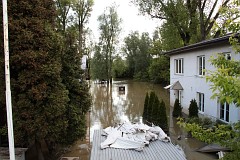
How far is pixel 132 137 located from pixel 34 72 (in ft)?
12.4

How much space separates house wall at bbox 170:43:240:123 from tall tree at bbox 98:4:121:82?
24.4 metres

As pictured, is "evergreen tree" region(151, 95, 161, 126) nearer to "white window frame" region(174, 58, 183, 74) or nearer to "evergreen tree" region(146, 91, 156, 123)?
"evergreen tree" region(146, 91, 156, 123)

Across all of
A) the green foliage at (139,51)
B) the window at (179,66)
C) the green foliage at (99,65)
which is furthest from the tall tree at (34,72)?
the green foliage at (139,51)

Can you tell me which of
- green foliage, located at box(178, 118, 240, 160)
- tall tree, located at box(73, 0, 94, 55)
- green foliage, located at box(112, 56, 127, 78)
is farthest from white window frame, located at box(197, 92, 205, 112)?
green foliage, located at box(112, 56, 127, 78)

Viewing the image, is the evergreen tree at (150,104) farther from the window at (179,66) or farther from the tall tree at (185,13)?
the tall tree at (185,13)

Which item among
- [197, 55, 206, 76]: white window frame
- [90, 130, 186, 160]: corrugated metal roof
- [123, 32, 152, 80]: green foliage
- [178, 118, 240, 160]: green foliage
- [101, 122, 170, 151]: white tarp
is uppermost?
[123, 32, 152, 80]: green foliage

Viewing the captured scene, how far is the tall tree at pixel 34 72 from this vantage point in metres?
6.92

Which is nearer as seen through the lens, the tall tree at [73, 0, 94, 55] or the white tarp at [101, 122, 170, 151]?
the white tarp at [101, 122, 170, 151]

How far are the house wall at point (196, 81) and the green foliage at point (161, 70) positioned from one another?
59.6 ft

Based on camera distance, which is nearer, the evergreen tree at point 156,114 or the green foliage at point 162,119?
the green foliage at point 162,119

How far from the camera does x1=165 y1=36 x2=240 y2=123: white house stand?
458 inches

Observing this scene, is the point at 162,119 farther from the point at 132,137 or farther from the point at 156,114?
the point at 132,137

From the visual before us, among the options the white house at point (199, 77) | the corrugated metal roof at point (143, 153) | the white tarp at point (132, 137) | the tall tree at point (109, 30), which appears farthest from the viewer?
the tall tree at point (109, 30)

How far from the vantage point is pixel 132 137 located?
26.2ft
